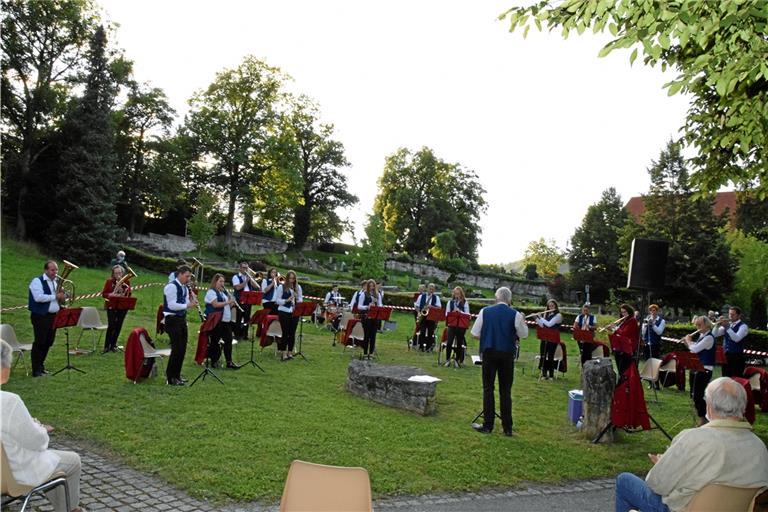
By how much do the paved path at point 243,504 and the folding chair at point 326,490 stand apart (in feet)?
7.05

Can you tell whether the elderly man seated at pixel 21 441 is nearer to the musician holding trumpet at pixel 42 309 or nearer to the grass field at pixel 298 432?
the grass field at pixel 298 432

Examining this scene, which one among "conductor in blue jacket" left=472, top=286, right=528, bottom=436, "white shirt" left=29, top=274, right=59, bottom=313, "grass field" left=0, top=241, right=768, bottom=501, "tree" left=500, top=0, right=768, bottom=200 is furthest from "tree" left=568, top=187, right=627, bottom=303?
"white shirt" left=29, top=274, right=59, bottom=313

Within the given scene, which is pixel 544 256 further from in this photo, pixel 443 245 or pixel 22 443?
pixel 22 443

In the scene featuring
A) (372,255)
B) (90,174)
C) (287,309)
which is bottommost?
(287,309)

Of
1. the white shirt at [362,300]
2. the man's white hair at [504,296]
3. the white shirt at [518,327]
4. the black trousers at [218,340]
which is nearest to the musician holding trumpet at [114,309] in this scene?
the black trousers at [218,340]

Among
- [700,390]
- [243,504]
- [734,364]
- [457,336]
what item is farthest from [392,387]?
[734,364]

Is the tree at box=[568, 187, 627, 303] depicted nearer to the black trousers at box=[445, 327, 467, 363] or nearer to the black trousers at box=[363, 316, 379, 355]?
the black trousers at box=[445, 327, 467, 363]

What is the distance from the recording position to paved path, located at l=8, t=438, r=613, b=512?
505cm

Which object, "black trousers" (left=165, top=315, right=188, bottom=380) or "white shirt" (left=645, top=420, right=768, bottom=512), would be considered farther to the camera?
"black trousers" (left=165, top=315, right=188, bottom=380)

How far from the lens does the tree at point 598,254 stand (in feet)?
167

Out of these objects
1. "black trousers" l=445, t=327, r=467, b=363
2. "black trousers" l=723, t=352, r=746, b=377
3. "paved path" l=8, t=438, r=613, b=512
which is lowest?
"paved path" l=8, t=438, r=613, b=512

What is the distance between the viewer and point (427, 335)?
56.3 ft

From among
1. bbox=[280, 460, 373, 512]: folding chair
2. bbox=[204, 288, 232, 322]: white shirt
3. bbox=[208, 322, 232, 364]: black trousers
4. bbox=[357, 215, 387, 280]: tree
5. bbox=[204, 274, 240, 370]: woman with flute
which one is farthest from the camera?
bbox=[357, 215, 387, 280]: tree

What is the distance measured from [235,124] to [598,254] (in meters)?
33.4
